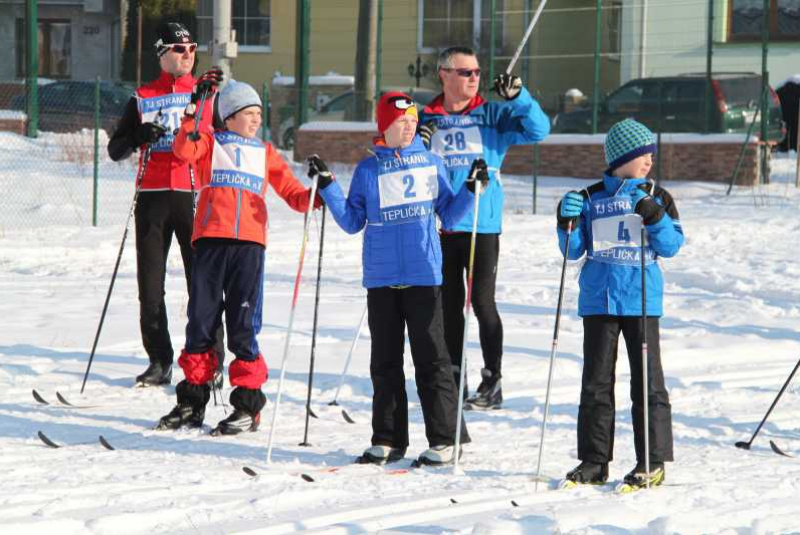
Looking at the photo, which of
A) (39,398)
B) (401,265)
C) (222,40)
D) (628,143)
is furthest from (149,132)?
(222,40)

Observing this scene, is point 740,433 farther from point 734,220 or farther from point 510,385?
point 734,220

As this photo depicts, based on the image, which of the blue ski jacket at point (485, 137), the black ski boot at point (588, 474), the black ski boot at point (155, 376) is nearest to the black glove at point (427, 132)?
the blue ski jacket at point (485, 137)

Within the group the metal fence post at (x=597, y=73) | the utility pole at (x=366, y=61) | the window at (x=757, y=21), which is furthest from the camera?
the window at (x=757, y=21)

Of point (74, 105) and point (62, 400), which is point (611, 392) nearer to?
point (62, 400)

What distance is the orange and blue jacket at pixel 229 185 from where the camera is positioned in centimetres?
623

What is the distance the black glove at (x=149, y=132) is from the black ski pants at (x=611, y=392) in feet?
8.42

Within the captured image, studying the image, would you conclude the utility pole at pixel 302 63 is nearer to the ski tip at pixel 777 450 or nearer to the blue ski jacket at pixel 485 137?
the blue ski jacket at pixel 485 137

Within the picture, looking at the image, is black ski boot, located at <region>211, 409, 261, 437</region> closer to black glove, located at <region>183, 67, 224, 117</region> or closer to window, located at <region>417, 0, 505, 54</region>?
black glove, located at <region>183, 67, 224, 117</region>

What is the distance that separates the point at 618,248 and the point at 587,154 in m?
15.1

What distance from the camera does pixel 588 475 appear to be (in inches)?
211

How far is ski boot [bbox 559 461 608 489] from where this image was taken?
5.33 meters

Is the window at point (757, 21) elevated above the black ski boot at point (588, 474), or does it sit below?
above

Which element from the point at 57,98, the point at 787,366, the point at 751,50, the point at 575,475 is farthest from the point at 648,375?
the point at 751,50

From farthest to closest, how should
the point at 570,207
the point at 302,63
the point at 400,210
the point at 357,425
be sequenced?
the point at 302,63 → the point at 357,425 → the point at 400,210 → the point at 570,207
